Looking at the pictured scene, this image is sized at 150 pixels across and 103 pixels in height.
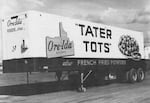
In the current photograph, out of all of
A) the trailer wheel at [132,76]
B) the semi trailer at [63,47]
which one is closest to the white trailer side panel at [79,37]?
the semi trailer at [63,47]

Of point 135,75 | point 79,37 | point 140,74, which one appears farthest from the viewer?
point 140,74

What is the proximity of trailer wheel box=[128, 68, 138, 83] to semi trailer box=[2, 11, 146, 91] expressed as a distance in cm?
78

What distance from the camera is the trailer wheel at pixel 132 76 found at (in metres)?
20.1

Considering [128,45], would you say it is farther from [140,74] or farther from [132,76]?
[140,74]

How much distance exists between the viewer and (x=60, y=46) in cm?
1470

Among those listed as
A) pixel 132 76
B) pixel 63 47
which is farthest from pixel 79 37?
pixel 132 76

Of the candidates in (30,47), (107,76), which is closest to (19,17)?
(30,47)

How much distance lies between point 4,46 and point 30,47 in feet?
7.21

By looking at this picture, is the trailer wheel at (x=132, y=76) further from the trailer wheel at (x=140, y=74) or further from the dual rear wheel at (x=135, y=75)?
the trailer wheel at (x=140, y=74)

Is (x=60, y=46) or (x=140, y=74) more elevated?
(x=60, y=46)

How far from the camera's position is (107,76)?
62.8 ft

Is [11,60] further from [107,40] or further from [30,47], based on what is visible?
[107,40]

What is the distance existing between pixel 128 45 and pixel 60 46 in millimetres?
7239

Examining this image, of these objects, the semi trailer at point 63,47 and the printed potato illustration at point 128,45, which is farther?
the printed potato illustration at point 128,45
